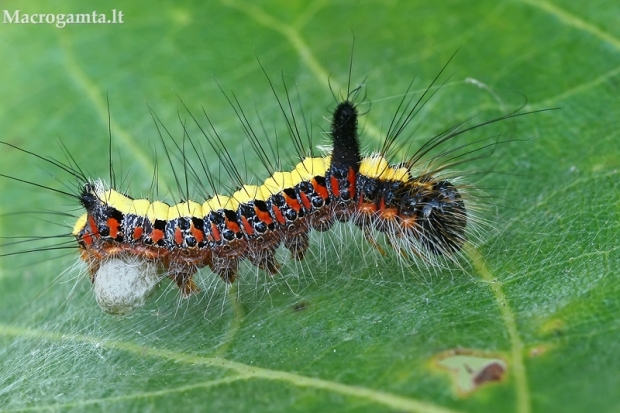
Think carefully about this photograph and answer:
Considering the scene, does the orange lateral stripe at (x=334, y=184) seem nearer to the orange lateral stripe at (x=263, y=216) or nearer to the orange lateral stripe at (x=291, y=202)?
the orange lateral stripe at (x=291, y=202)

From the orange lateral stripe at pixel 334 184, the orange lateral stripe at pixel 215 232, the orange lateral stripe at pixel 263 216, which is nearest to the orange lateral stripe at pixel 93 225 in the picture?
the orange lateral stripe at pixel 215 232

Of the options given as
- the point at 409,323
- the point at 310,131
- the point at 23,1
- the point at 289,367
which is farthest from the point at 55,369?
the point at 23,1

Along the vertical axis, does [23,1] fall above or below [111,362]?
above

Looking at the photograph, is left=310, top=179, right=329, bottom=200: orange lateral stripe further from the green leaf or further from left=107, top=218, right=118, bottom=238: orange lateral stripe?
left=107, top=218, right=118, bottom=238: orange lateral stripe

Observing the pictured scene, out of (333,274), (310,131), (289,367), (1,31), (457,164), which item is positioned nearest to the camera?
(289,367)

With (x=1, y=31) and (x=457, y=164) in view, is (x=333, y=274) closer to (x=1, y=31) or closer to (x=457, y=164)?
(x=457, y=164)

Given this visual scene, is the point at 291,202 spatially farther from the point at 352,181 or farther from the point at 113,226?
the point at 113,226
